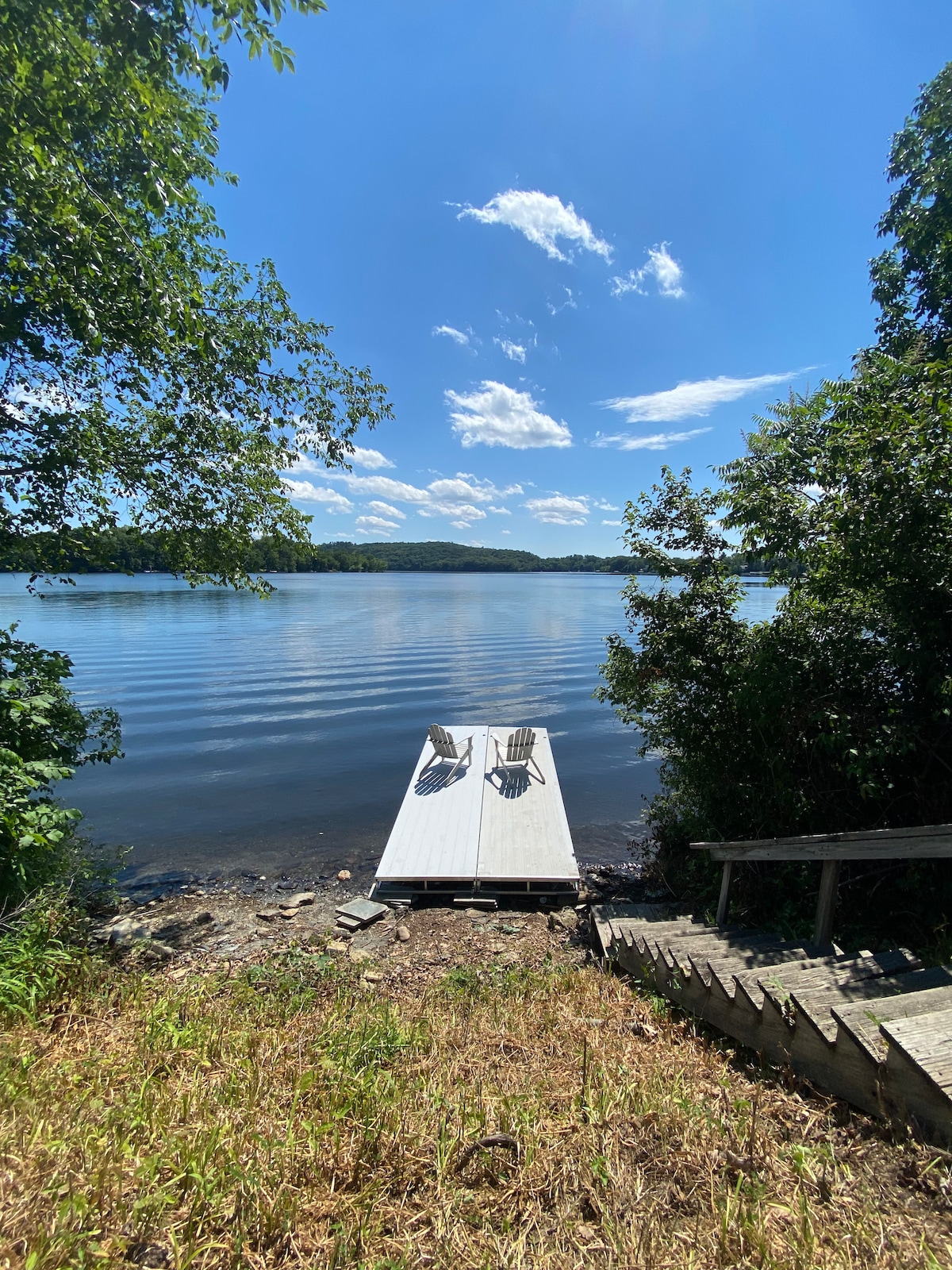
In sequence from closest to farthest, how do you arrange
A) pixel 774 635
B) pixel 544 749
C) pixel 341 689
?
1. pixel 774 635
2. pixel 544 749
3. pixel 341 689

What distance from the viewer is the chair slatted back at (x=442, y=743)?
1166 cm

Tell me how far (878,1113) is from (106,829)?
527 inches

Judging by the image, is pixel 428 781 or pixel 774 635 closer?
pixel 774 635

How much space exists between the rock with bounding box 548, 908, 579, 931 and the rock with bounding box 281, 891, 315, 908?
12.1 ft

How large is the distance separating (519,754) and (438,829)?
8.77 ft

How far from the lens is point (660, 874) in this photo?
8703 mm

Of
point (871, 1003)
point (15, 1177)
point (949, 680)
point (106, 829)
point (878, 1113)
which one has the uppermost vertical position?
point (949, 680)

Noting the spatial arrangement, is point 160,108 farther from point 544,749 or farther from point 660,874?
point 544,749

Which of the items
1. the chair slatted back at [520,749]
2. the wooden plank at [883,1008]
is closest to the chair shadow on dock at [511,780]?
the chair slatted back at [520,749]

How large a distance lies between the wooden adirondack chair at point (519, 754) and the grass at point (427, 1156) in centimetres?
766

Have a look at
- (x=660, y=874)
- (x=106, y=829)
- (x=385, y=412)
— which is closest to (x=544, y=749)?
(x=660, y=874)

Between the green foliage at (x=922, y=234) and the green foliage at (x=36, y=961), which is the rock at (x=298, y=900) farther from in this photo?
the green foliage at (x=922, y=234)

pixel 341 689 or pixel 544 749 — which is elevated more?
pixel 544 749

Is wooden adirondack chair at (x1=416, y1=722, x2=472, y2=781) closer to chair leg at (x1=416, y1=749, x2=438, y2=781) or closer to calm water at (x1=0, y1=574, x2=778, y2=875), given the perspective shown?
chair leg at (x1=416, y1=749, x2=438, y2=781)
